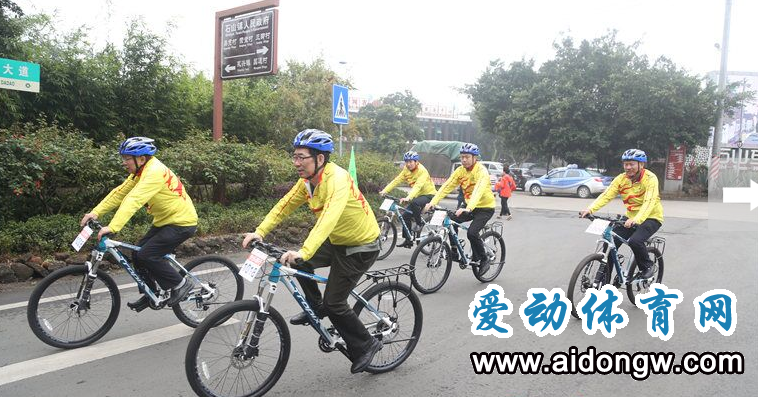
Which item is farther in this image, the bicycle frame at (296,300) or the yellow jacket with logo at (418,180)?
the yellow jacket with logo at (418,180)

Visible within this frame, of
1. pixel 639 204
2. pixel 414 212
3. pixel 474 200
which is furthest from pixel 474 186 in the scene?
pixel 639 204

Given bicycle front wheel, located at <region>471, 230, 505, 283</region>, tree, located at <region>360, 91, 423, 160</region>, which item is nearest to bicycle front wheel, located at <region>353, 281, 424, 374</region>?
bicycle front wheel, located at <region>471, 230, 505, 283</region>

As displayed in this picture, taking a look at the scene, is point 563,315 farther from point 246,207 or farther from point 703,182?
point 703,182

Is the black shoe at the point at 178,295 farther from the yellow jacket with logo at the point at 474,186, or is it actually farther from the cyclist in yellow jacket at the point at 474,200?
the yellow jacket with logo at the point at 474,186

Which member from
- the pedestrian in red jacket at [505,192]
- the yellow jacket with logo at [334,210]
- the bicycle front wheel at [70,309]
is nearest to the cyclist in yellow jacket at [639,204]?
the yellow jacket with logo at [334,210]

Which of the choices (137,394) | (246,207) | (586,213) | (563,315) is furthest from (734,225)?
(137,394)

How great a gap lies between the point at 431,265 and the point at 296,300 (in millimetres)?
3112

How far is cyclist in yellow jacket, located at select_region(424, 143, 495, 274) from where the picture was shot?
696 centimetres

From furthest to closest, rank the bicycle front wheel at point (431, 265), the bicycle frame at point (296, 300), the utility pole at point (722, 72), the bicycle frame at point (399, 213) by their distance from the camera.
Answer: the utility pole at point (722, 72) → the bicycle frame at point (399, 213) → the bicycle front wheel at point (431, 265) → the bicycle frame at point (296, 300)

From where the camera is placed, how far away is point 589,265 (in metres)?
5.74

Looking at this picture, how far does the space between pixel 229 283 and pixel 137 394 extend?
1887mm

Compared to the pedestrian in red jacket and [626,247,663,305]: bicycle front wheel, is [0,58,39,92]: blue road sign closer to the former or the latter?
[626,247,663,305]: bicycle front wheel

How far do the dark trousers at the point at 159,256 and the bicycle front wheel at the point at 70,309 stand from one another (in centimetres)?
30

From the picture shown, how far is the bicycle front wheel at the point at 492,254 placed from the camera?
7207 mm
